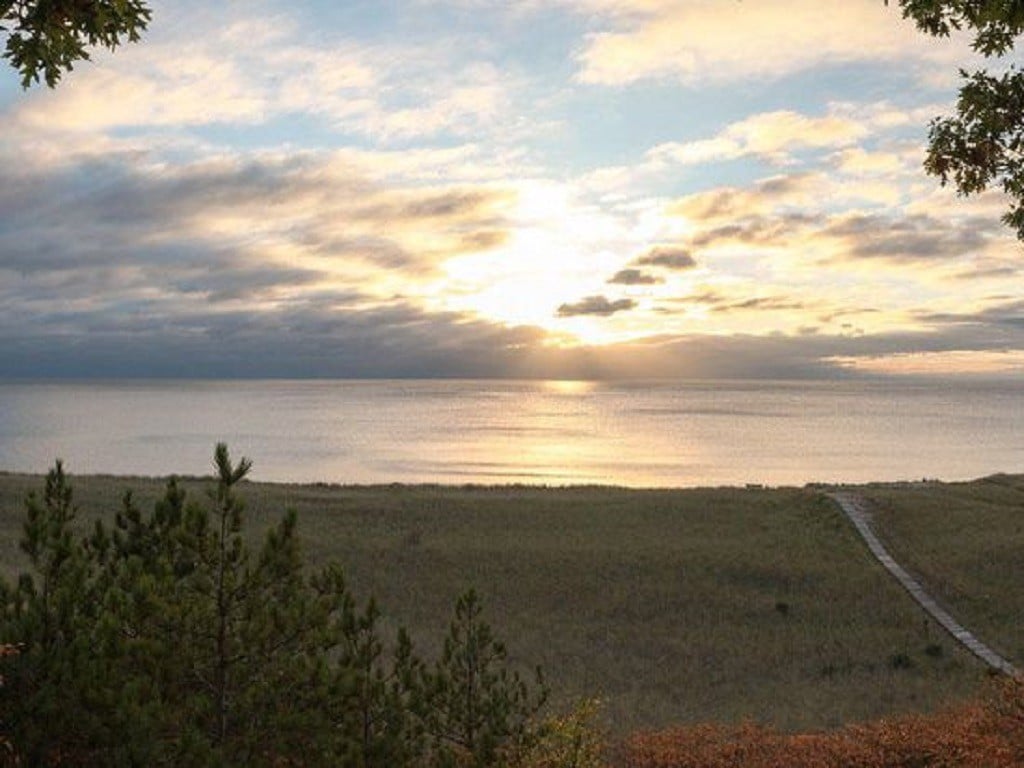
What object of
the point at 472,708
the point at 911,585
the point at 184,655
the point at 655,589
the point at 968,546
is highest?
the point at 184,655

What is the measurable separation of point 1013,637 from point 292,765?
36.7 metres

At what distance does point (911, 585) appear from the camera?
46.8 meters

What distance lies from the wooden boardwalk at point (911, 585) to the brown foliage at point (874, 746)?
8.20m

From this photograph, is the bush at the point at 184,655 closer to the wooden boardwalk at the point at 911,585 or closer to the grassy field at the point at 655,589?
the grassy field at the point at 655,589

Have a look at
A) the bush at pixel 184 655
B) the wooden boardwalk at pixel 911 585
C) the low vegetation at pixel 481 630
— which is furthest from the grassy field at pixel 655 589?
the bush at pixel 184 655

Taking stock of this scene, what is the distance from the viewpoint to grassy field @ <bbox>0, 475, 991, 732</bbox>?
114 ft

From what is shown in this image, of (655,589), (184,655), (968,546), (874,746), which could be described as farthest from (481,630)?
(968,546)

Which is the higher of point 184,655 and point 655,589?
point 184,655

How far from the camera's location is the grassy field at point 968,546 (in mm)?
41969

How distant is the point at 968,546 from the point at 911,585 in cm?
734

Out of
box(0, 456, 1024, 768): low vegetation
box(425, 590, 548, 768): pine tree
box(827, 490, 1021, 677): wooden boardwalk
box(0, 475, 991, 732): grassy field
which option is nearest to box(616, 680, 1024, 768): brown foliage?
box(0, 456, 1024, 768): low vegetation

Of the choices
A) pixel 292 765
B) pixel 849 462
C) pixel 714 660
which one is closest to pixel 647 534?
pixel 714 660

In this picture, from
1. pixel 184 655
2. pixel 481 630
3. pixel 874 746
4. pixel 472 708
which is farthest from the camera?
pixel 874 746

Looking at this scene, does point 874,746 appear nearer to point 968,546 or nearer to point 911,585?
point 911,585
